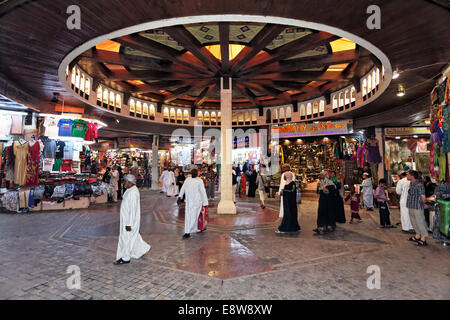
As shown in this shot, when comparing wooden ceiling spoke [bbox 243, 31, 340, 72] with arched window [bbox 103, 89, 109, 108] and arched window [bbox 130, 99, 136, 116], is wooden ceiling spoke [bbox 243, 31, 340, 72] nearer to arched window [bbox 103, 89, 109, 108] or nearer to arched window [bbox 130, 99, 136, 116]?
arched window [bbox 103, 89, 109, 108]

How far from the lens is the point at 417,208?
19.1 ft

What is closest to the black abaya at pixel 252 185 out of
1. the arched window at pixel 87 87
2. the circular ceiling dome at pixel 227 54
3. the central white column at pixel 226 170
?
the circular ceiling dome at pixel 227 54

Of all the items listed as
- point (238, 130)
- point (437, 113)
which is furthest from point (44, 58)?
point (238, 130)

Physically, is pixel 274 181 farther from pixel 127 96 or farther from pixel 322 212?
pixel 127 96

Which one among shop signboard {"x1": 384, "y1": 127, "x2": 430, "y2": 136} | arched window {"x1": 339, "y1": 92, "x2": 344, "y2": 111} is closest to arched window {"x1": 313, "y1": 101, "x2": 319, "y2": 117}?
arched window {"x1": 339, "y1": 92, "x2": 344, "y2": 111}

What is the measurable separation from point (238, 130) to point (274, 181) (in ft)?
21.8

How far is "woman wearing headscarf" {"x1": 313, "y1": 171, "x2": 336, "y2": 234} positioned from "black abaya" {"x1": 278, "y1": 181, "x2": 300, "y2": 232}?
2.26 feet

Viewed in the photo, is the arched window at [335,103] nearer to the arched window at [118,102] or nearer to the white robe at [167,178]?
the white robe at [167,178]

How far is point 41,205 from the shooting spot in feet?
32.5

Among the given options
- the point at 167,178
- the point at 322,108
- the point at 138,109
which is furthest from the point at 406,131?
the point at 138,109

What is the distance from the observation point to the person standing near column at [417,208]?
224 inches

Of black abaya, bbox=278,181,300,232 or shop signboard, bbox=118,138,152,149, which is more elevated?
shop signboard, bbox=118,138,152,149

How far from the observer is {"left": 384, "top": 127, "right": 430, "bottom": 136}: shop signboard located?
14187 mm

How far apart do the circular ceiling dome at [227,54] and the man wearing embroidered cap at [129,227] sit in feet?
13.7
